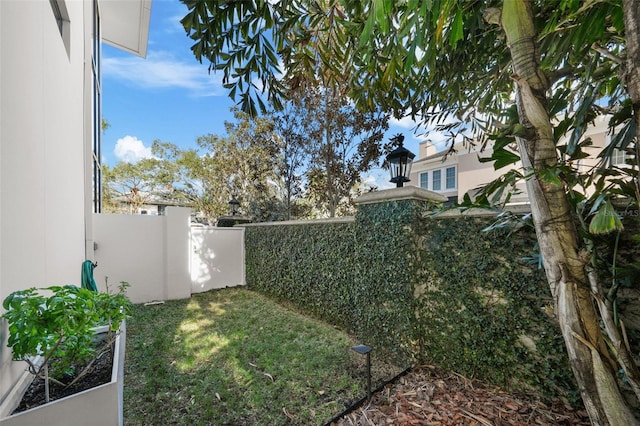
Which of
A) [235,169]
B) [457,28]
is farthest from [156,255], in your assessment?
[457,28]

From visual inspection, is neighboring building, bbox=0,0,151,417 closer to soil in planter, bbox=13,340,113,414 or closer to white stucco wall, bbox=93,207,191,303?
soil in planter, bbox=13,340,113,414

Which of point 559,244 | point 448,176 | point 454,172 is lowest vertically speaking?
point 559,244

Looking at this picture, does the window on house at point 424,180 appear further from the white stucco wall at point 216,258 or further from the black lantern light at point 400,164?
the black lantern light at point 400,164

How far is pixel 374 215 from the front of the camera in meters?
3.45

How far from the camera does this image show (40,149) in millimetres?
2070

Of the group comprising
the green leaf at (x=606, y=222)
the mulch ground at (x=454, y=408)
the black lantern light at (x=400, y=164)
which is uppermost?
the black lantern light at (x=400, y=164)

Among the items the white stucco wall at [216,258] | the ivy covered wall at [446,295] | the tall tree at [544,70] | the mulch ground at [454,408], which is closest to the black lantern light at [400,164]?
the ivy covered wall at [446,295]

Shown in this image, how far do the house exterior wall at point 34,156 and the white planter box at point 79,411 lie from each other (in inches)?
8.0

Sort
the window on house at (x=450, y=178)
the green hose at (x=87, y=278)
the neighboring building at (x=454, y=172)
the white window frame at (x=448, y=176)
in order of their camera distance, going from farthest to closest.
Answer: the window on house at (x=450, y=178), the white window frame at (x=448, y=176), the neighboring building at (x=454, y=172), the green hose at (x=87, y=278)

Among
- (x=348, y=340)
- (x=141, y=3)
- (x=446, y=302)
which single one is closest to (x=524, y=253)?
(x=446, y=302)

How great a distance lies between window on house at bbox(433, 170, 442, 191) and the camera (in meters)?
14.1

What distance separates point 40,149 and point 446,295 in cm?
395

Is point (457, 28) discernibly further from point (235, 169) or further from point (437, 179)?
point (437, 179)

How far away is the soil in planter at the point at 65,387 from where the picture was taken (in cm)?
145
